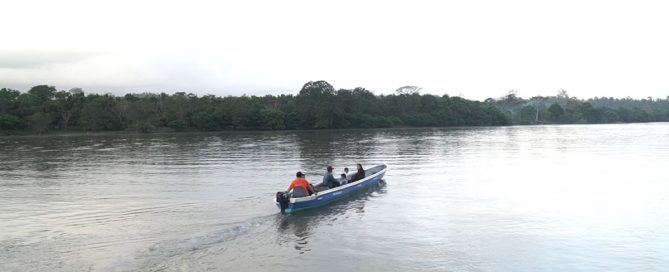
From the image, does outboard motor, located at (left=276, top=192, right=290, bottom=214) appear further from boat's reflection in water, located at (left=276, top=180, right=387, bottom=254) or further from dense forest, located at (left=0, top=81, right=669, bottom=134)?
dense forest, located at (left=0, top=81, right=669, bottom=134)

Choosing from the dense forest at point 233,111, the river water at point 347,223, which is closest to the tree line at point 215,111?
the dense forest at point 233,111

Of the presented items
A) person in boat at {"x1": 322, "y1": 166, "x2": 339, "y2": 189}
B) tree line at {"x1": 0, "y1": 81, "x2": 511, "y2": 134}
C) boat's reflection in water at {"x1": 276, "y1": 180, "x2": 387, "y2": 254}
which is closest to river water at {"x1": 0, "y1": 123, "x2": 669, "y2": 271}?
boat's reflection in water at {"x1": 276, "y1": 180, "x2": 387, "y2": 254}

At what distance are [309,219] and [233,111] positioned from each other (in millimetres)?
94231

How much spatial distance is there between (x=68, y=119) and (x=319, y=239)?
10136 cm

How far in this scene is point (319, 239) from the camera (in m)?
14.9

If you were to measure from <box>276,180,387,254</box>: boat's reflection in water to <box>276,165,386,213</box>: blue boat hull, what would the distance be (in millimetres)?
188

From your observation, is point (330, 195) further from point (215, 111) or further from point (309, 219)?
point (215, 111)

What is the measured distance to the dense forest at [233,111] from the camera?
9781 centimetres

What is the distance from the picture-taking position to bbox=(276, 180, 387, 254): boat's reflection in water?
585 inches

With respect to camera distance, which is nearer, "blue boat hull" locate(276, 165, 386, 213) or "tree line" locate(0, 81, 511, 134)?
"blue boat hull" locate(276, 165, 386, 213)

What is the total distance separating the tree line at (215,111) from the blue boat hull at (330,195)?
285 ft

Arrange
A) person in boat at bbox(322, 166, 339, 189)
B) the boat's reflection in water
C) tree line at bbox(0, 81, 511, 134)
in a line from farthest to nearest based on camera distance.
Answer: tree line at bbox(0, 81, 511, 134), person in boat at bbox(322, 166, 339, 189), the boat's reflection in water

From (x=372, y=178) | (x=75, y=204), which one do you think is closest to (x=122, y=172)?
(x=75, y=204)

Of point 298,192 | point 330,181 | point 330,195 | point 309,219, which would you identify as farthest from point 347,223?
point 330,181
